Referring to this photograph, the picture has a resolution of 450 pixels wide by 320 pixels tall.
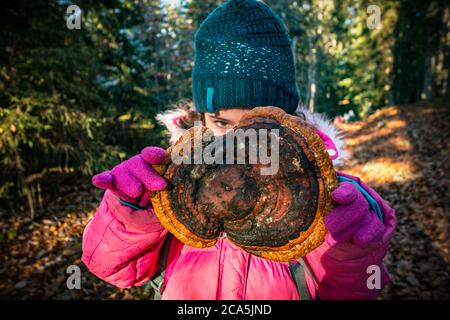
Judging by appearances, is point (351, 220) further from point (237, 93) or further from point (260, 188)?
point (237, 93)

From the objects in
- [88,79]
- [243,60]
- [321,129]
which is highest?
[88,79]

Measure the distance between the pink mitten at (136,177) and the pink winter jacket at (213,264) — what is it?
199mm

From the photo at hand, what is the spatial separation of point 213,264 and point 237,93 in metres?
1.05

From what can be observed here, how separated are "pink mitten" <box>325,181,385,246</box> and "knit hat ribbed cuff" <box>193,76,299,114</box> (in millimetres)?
830

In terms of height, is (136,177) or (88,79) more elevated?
(88,79)

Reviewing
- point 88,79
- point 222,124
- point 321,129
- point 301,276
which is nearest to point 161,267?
point 301,276

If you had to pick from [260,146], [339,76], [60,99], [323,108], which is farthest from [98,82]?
[339,76]

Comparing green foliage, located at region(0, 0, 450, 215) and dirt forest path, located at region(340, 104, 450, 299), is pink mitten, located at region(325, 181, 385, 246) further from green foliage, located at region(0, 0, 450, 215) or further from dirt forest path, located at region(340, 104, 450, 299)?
green foliage, located at region(0, 0, 450, 215)

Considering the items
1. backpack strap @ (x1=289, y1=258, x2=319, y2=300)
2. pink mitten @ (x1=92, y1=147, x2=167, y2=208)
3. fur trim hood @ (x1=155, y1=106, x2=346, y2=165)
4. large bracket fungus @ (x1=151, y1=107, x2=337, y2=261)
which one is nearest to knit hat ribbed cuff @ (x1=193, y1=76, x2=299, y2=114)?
fur trim hood @ (x1=155, y1=106, x2=346, y2=165)

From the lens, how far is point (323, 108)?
3047cm

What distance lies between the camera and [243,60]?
1744 mm

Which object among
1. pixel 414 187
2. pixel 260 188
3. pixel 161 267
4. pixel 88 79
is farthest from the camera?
pixel 414 187

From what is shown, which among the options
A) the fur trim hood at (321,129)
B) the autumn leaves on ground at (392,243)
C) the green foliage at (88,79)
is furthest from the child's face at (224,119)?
the autumn leaves on ground at (392,243)

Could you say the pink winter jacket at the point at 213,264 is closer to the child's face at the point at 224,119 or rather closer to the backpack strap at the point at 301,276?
the backpack strap at the point at 301,276
